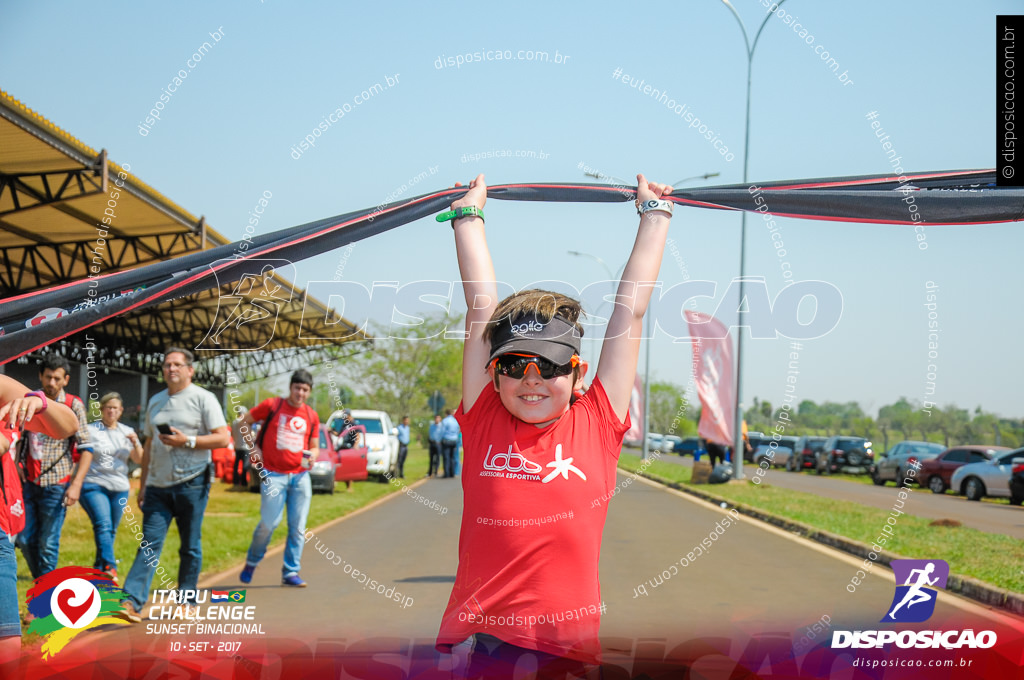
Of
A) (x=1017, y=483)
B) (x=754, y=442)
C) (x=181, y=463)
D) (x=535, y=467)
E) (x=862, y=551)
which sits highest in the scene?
(x=535, y=467)

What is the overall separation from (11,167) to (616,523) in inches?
361

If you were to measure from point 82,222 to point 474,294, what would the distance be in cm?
899

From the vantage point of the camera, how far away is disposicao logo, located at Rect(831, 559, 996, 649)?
11.8 ft

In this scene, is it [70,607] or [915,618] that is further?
[915,618]

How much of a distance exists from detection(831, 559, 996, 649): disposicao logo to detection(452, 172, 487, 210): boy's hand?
225 cm

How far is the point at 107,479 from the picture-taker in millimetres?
7629

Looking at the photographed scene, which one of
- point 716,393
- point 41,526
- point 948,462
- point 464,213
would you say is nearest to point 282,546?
point 41,526

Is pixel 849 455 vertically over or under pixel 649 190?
under

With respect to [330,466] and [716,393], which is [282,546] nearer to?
[330,466]

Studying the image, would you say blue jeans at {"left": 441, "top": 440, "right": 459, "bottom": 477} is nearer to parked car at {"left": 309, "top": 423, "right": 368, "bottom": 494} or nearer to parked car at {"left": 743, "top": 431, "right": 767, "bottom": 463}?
parked car at {"left": 309, "top": 423, "right": 368, "bottom": 494}

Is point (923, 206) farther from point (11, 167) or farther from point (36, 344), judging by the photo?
point (11, 167)

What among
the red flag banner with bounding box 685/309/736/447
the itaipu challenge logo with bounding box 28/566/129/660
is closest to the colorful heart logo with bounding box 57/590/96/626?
the itaipu challenge logo with bounding box 28/566/129/660

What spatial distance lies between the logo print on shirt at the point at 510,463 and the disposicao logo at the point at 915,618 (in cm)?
182

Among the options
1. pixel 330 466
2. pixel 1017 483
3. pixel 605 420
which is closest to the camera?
pixel 605 420
